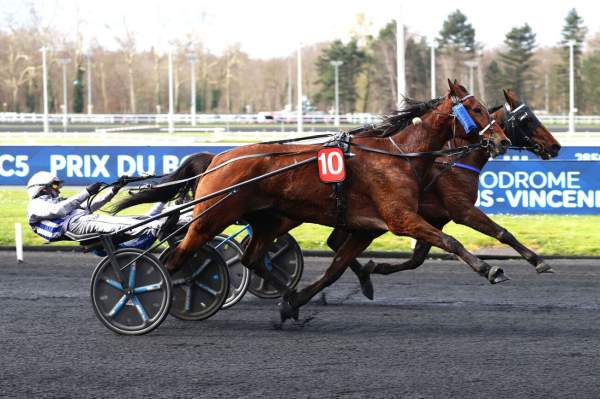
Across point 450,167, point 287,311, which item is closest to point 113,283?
point 287,311

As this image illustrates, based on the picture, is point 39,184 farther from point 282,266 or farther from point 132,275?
point 282,266

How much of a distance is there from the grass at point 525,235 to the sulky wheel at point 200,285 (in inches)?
194

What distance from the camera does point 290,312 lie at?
7.20 meters

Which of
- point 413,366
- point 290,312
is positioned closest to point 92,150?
point 290,312

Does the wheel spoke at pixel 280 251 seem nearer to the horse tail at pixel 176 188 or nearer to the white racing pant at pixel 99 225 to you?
the horse tail at pixel 176 188

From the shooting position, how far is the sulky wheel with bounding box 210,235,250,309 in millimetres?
8070

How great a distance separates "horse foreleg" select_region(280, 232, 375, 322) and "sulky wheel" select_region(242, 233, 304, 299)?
3.86 ft

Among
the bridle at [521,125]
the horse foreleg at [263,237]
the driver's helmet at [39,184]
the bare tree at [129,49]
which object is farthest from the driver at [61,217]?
the bare tree at [129,49]

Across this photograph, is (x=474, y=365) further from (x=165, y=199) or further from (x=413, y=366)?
(x=165, y=199)

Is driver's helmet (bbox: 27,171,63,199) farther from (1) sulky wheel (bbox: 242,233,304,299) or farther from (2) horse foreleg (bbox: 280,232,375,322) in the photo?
(2) horse foreleg (bbox: 280,232,375,322)

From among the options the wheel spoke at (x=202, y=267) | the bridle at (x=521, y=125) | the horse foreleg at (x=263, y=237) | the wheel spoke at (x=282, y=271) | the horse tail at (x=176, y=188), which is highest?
the bridle at (x=521, y=125)

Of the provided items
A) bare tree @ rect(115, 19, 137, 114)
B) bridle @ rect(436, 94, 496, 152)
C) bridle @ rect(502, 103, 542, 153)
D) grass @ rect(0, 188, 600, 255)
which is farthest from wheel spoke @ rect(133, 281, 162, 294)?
bare tree @ rect(115, 19, 137, 114)

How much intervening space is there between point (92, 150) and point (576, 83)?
48.6 m

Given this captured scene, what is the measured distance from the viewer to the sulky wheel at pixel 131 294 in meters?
6.93
